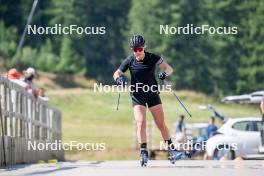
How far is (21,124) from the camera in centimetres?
2120

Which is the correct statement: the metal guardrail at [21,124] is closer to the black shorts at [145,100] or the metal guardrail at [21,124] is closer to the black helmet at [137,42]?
the black shorts at [145,100]

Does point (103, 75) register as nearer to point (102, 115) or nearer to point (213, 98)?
point (213, 98)

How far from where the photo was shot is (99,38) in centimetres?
11388

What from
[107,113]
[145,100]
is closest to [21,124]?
[145,100]

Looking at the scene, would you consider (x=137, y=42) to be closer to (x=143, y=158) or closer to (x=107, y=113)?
(x=143, y=158)

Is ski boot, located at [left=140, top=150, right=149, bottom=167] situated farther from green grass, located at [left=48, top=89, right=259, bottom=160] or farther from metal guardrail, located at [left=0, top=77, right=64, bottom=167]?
green grass, located at [left=48, top=89, right=259, bottom=160]

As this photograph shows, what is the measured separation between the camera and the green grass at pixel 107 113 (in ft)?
204

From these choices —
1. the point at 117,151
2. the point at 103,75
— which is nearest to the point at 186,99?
the point at 103,75

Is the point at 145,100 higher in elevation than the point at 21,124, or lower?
higher

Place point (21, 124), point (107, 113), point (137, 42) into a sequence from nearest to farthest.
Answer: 1. point (137, 42)
2. point (21, 124)
3. point (107, 113)

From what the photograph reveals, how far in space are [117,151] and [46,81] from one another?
137 ft

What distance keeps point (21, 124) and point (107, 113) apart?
5850 cm

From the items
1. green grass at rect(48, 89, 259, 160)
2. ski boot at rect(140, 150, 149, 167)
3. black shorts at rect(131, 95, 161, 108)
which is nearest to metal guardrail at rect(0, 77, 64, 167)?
black shorts at rect(131, 95, 161, 108)

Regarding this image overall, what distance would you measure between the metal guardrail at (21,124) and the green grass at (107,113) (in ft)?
→ 88.4
